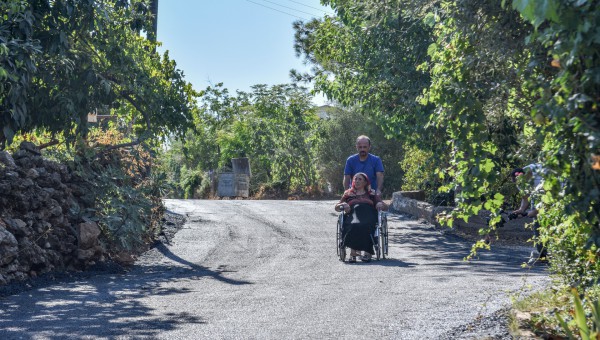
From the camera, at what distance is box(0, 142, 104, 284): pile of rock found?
1207cm

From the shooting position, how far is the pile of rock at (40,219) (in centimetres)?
1207

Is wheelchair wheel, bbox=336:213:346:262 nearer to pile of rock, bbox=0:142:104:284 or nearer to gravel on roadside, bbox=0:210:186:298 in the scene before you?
gravel on roadside, bbox=0:210:186:298

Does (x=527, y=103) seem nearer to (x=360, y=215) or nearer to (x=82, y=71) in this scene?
(x=360, y=215)

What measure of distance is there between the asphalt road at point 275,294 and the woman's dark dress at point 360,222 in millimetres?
421

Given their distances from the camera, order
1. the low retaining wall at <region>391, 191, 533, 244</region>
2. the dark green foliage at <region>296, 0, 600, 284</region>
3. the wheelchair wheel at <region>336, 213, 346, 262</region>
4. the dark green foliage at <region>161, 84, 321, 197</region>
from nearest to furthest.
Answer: the dark green foliage at <region>296, 0, 600, 284</region> < the wheelchair wheel at <region>336, 213, 346, 262</region> < the low retaining wall at <region>391, 191, 533, 244</region> < the dark green foliage at <region>161, 84, 321, 197</region>

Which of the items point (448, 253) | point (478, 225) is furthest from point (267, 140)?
point (448, 253)

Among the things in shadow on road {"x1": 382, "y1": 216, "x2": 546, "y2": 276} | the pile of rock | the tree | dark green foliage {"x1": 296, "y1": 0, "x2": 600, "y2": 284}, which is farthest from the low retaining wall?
dark green foliage {"x1": 296, "y1": 0, "x2": 600, "y2": 284}

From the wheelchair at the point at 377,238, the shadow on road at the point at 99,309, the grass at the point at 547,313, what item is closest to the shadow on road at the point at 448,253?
the wheelchair at the point at 377,238

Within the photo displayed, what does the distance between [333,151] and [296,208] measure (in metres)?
13.2

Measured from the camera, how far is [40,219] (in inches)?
511

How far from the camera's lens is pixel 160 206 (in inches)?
719

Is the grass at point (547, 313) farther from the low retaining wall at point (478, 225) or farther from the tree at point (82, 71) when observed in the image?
the low retaining wall at point (478, 225)

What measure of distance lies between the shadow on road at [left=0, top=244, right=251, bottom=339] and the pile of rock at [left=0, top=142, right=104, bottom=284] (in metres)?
0.65

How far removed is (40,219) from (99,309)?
3988 mm
